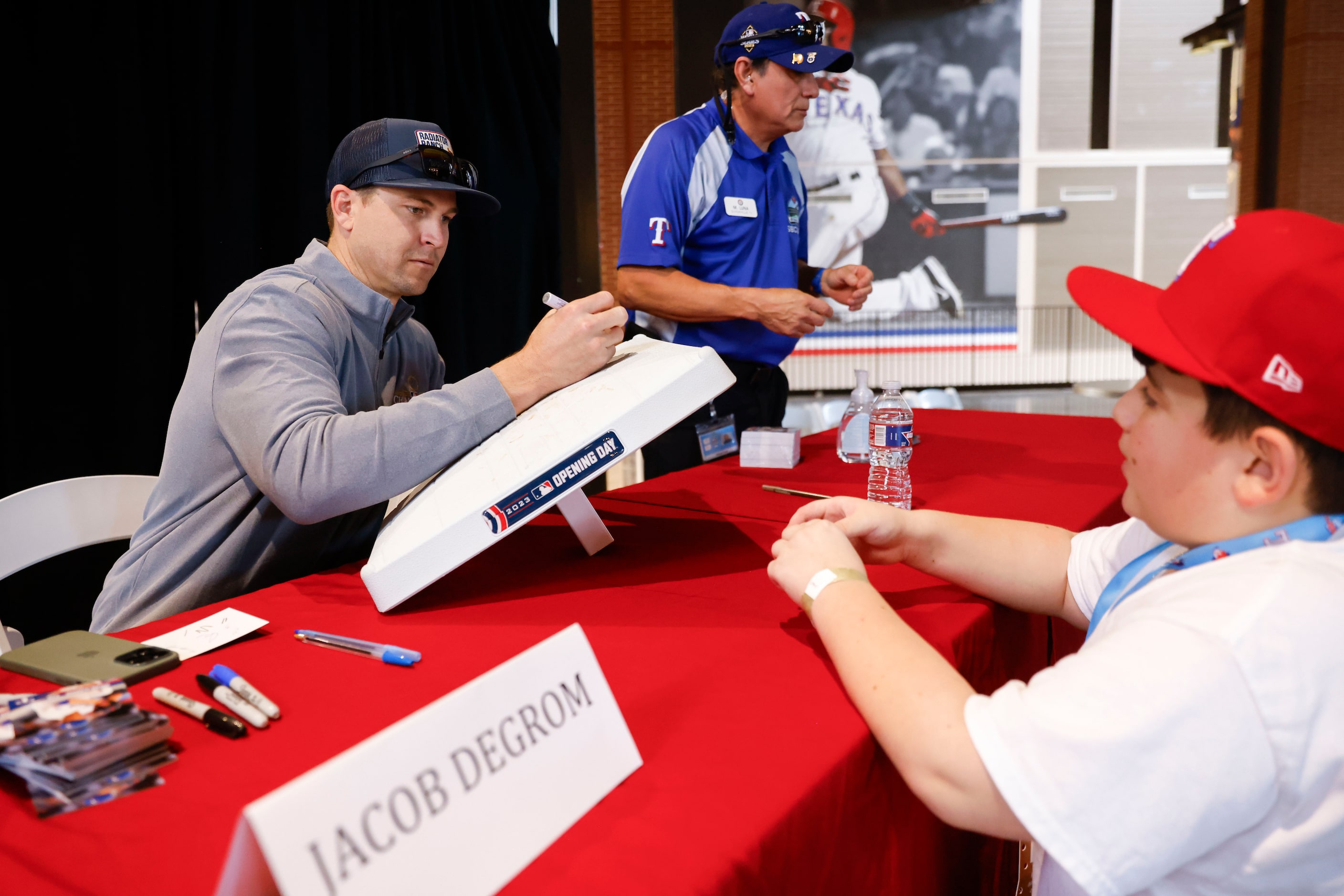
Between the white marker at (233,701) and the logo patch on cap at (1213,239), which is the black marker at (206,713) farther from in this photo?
the logo patch on cap at (1213,239)

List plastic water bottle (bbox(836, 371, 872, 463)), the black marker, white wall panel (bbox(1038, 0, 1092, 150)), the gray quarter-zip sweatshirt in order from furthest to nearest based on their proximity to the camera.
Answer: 1. white wall panel (bbox(1038, 0, 1092, 150))
2. plastic water bottle (bbox(836, 371, 872, 463))
3. the gray quarter-zip sweatshirt
4. the black marker

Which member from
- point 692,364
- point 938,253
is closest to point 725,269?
point 692,364

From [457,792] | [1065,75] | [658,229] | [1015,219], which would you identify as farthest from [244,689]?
[1065,75]

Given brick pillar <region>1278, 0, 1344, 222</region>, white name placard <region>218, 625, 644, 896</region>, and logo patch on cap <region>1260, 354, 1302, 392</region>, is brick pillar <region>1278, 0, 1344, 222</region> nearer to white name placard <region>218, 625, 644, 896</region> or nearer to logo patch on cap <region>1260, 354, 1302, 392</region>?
logo patch on cap <region>1260, 354, 1302, 392</region>

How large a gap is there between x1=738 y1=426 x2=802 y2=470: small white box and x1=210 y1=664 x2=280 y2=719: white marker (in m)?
1.17

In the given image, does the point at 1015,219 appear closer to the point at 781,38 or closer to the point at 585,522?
the point at 781,38

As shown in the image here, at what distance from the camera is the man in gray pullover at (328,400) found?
45.1 inches

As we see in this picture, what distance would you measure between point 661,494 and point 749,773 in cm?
96

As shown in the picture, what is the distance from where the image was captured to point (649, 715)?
0.77 meters

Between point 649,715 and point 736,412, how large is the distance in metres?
1.59

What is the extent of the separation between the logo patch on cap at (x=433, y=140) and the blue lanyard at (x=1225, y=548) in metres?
1.26

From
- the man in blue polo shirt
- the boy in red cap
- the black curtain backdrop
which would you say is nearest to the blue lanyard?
the boy in red cap

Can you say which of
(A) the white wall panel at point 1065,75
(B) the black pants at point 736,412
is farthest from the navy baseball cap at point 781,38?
(A) the white wall panel at point 1065,75

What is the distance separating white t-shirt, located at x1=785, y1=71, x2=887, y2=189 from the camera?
7.82m
